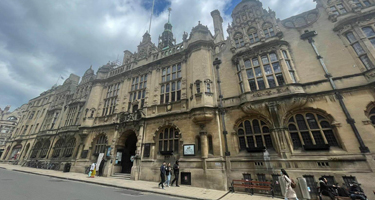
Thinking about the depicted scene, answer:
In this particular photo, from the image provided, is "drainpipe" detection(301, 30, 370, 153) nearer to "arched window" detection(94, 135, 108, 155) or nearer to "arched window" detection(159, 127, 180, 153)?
"arched window" detection(159, 127, 180, 153)

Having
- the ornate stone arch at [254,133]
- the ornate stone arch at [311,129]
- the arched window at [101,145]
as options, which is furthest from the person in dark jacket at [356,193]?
the arched window at [101,145]

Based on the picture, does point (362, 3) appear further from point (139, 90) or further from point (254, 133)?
point (139, 90)

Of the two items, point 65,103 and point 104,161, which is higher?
point 65,103

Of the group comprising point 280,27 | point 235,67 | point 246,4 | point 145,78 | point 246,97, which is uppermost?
point 246,4

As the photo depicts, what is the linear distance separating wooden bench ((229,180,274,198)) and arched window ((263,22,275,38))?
46.6 ft

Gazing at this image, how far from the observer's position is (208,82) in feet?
50.0

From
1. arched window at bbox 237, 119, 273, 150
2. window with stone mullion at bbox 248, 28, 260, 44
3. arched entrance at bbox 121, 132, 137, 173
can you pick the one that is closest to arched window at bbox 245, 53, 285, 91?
window with stone mullion at bbox 248, 28, 260, 44

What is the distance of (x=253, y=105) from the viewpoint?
40.3 ft

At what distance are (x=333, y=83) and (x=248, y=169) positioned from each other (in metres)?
9.39

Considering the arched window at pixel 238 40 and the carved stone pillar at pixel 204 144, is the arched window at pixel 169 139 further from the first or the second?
the arched window at pixel 238 40

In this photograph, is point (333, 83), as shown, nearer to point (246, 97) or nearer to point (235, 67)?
point (246, 97)

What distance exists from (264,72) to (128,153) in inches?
769

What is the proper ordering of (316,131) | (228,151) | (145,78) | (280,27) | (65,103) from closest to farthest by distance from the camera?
(316,131), (228,151), (280,27), (145,78), (65,103)

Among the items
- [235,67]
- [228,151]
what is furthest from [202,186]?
[235,67]
